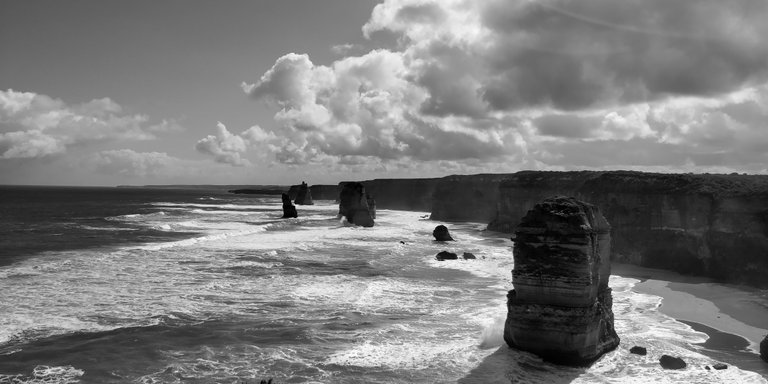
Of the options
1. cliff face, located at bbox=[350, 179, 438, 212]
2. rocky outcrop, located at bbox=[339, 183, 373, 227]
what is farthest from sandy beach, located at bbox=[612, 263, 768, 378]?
cliff face, located at bbox=[350, 179, 438, 212]

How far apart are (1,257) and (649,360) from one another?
1482 inches

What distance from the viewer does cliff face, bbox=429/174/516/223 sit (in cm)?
8406

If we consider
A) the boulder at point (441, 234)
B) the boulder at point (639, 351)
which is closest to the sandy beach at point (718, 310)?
the boulder at point (639, 351)

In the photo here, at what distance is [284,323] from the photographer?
19984mm

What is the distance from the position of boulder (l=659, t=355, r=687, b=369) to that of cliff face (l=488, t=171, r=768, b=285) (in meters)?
16.6

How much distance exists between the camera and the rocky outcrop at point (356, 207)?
67.9 m

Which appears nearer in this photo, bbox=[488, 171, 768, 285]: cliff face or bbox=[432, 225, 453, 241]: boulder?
bbox=[488, 171, 768, 285]: cliff face

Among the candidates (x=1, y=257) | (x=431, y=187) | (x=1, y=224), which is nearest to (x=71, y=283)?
(x=1, y=257)

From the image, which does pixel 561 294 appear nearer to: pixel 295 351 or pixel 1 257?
pixel 295 351

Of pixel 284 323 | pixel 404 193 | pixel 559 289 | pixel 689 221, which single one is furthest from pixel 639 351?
pixel 404 193

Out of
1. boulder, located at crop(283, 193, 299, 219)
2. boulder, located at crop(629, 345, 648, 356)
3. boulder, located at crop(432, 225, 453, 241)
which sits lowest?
boulder, located at crop(629, 345, 648, 356)

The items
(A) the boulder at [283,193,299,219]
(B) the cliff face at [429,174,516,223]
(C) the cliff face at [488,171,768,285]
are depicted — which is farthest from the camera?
(B) the cliff face at [429,174,516,223]

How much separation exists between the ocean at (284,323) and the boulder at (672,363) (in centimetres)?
26

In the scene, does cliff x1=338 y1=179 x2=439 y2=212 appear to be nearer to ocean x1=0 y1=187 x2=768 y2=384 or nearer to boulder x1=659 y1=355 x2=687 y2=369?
ocean x1=0 y1=187 x2=768 y2=384
